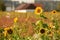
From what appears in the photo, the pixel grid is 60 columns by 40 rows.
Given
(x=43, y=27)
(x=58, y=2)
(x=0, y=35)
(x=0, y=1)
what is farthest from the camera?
(x=58, y=2)

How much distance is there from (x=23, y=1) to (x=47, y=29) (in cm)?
4585

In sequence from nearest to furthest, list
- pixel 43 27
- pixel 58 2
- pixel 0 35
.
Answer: pixel 43 27 < pixel 0 35 < pixel 58 2

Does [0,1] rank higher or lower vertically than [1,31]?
lower

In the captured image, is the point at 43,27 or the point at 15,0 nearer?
the point at 43,27

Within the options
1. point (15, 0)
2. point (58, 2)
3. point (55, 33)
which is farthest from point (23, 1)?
point (55, 33)

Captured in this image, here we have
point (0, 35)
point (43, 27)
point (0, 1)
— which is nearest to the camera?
point (43, 27)

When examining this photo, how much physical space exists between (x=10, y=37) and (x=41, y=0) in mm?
50379

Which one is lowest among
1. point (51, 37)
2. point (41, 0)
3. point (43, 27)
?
point (41, 0)

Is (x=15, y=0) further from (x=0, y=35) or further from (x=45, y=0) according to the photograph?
(x=0, y=35)

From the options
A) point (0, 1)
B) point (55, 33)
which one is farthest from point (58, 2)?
point (55, 33)

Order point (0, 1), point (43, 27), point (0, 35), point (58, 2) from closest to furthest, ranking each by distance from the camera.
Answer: point (43, 27) → point (0, 35) → point (0, 1) → point (58, 2)

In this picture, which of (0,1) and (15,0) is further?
(15,0)

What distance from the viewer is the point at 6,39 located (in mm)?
2531

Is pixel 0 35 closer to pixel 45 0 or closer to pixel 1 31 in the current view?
pixel 1 31
